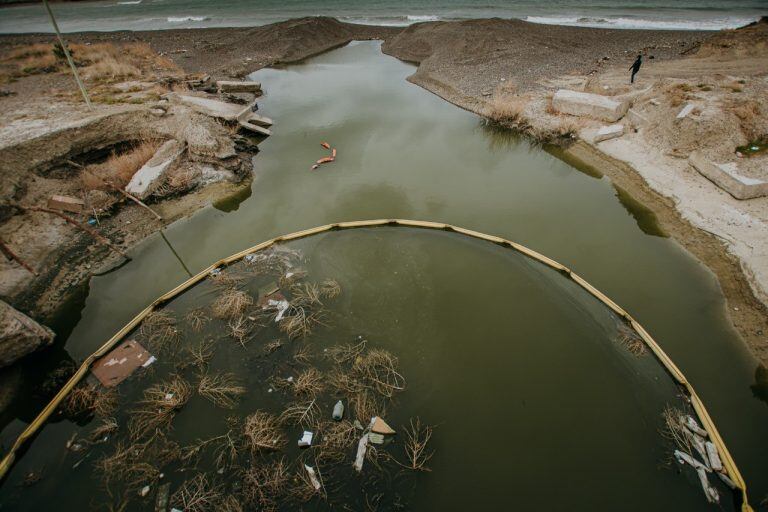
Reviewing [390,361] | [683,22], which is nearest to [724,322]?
[390,361]

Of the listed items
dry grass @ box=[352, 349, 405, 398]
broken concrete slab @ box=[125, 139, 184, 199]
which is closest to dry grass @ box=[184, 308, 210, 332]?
dry grass @ box=[352, 349, 405, 398]

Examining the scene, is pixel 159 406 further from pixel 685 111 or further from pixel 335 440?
pixel 685 111

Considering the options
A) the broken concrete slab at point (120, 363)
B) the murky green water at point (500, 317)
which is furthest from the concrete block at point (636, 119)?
the broken concrete slab at point (120, 363)

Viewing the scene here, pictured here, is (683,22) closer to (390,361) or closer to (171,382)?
(390,361)

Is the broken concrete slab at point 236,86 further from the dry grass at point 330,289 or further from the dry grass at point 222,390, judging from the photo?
the dry grass at point 222,390

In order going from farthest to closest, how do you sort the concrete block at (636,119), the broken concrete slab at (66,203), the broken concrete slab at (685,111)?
the concrete block at (636,119)
the broken concrete slab at (685,111)
the broken concrete slab at (66,203)
